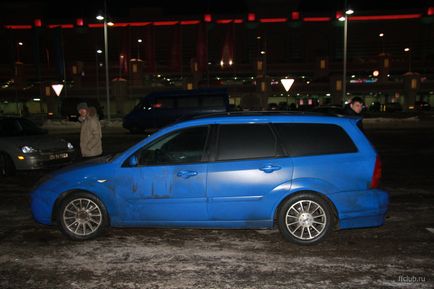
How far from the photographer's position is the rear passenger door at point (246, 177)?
529 cm

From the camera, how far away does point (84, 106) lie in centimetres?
779

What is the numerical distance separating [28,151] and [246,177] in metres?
6.93

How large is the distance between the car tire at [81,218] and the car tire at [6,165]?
5.47m

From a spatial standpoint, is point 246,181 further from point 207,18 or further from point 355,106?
point 207,18

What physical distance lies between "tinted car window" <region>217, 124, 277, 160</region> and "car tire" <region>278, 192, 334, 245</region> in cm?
70

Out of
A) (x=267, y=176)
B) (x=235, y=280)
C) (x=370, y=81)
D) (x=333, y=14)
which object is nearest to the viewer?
(x=235, y=280)

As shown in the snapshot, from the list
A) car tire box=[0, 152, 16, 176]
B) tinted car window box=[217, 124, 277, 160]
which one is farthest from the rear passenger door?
car tire box=[0, 152, 16, 176]

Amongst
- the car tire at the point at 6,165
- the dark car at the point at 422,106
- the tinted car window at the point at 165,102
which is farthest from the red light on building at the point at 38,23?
the car tire at the point at 6,165

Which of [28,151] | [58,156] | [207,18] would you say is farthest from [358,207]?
[207,18]

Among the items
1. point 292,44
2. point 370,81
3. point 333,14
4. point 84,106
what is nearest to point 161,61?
point 292,44

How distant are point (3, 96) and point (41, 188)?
183 feet

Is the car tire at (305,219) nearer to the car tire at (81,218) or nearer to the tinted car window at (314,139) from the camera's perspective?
the tinted car window at (314,139)

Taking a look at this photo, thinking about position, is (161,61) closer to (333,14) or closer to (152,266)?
(333,14)

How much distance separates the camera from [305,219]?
17.6 ft
